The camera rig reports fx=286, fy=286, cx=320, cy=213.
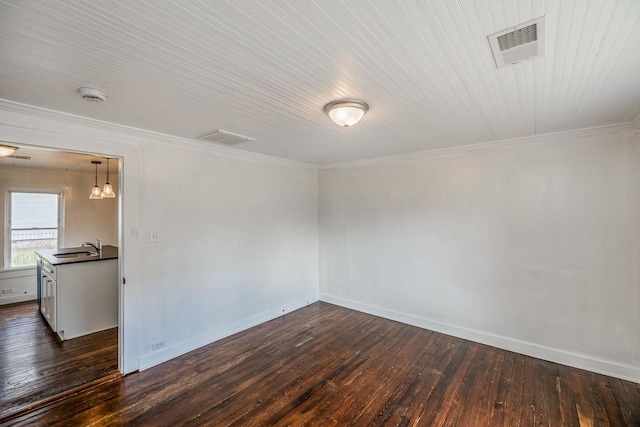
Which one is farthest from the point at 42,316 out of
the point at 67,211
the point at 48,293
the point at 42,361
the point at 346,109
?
the point at 346,109

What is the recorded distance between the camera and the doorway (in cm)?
273

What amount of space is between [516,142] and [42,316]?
722cm

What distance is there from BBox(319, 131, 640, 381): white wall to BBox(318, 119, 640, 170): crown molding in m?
0.04

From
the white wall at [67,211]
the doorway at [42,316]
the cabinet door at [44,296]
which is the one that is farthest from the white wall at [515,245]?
the white wall at [67,211]

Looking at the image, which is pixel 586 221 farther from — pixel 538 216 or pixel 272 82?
pixel 272 82

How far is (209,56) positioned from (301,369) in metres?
2.92

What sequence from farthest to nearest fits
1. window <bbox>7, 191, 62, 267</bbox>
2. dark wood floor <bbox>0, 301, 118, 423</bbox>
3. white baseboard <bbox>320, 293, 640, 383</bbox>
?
window <bbox>7, 191, 62, 267</bbox>, white baseboard <bbox>320, 293, 640, 383</bbox>, dark wood floor <bbox>0, 301, 118, 423</bbox>

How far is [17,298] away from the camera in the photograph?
5.17 meters

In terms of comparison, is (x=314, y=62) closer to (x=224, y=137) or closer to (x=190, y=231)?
(x=224, y=137)

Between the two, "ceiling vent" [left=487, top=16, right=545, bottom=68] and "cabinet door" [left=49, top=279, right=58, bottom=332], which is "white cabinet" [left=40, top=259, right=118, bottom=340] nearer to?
"cabinet door" [left=49, top=279, right=58, bottom=332]

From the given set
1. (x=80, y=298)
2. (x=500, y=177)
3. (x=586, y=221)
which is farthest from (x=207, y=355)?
(x=586, y=221)

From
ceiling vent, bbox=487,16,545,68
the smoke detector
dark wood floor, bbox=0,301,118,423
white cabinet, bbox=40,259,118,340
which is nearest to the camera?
ceiling vent, bbox=487,16,545,68

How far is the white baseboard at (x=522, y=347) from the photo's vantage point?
2.86 meters

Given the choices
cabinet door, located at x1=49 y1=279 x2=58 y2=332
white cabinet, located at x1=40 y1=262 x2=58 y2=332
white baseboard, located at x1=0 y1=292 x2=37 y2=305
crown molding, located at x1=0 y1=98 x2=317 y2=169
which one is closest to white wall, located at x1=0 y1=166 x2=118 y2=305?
white baseboard, located at x1=0 y1=292 x2=37 y2=305
